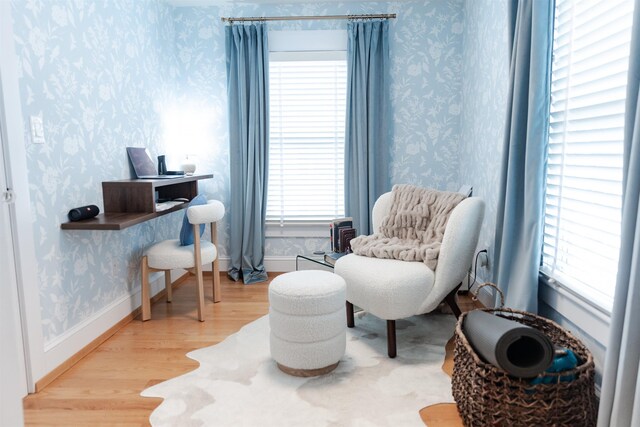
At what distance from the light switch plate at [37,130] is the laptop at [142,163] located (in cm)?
89

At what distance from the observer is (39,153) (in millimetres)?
2123

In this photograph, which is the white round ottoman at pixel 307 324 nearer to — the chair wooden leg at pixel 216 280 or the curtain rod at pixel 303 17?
the chair wooden leg at pixel 216 280

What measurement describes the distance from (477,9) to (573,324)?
2512 millimetres

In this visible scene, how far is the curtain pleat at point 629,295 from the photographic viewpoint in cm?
127

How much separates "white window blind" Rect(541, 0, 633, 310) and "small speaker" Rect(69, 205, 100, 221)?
2441 mm

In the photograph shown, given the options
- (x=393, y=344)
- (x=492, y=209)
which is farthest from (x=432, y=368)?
(x=492, y=209)

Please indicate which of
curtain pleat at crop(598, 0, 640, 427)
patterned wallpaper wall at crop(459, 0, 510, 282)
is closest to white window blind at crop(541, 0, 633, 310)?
curtain pleat at crop(598, 0, 640, 427)

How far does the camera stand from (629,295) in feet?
4.21

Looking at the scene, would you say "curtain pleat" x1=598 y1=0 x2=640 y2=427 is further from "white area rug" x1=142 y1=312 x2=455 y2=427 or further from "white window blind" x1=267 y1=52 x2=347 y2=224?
"white window blind" x1=267 y1=52 x2=347 y2=224

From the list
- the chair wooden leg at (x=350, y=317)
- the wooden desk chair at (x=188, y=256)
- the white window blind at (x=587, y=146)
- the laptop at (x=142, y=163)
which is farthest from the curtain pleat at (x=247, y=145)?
the white window blind at (x=587, y=146)

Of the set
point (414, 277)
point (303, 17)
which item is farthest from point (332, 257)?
point (303, 17)

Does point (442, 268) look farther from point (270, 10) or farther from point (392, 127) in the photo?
point (270, 10)

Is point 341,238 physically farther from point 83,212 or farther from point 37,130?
point 37,130

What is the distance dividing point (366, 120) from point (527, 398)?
2.67 metres
